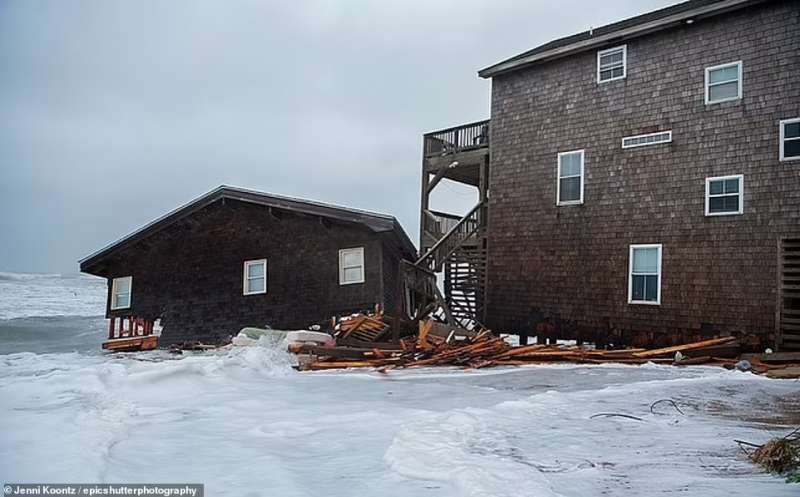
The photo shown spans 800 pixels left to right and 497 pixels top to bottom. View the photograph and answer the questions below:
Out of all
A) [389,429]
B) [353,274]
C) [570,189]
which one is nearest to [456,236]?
[353,274]

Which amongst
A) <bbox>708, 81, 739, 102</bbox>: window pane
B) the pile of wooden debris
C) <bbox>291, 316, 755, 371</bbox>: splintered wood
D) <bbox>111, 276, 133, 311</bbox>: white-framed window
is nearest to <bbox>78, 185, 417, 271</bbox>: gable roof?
<bbox>111, 276, 133, 311</bbox>: white-framed window

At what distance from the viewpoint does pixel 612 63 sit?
15.6 m

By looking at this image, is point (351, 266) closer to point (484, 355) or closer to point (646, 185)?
point (484, 355)

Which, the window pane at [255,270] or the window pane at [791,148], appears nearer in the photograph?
the window pane at [791,148]

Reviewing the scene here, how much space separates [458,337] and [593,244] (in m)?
4.19

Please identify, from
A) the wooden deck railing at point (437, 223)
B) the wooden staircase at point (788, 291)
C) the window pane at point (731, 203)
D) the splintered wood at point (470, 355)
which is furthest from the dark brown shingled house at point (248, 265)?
the wooden staircase at point (788, 291)

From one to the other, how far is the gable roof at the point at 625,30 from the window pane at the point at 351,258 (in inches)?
246

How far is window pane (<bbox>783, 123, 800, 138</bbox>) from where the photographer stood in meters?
12.9

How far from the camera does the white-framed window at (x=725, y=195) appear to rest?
13461 millimetres

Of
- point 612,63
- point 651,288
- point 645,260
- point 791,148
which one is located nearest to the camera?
point 791,148

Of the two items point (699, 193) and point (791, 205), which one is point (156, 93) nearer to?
point (699, 193)

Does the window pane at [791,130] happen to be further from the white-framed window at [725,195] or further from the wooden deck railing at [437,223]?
the wooden deck railing at [437,223]

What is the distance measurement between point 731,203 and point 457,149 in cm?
784

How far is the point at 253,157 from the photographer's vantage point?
45.9 meters
